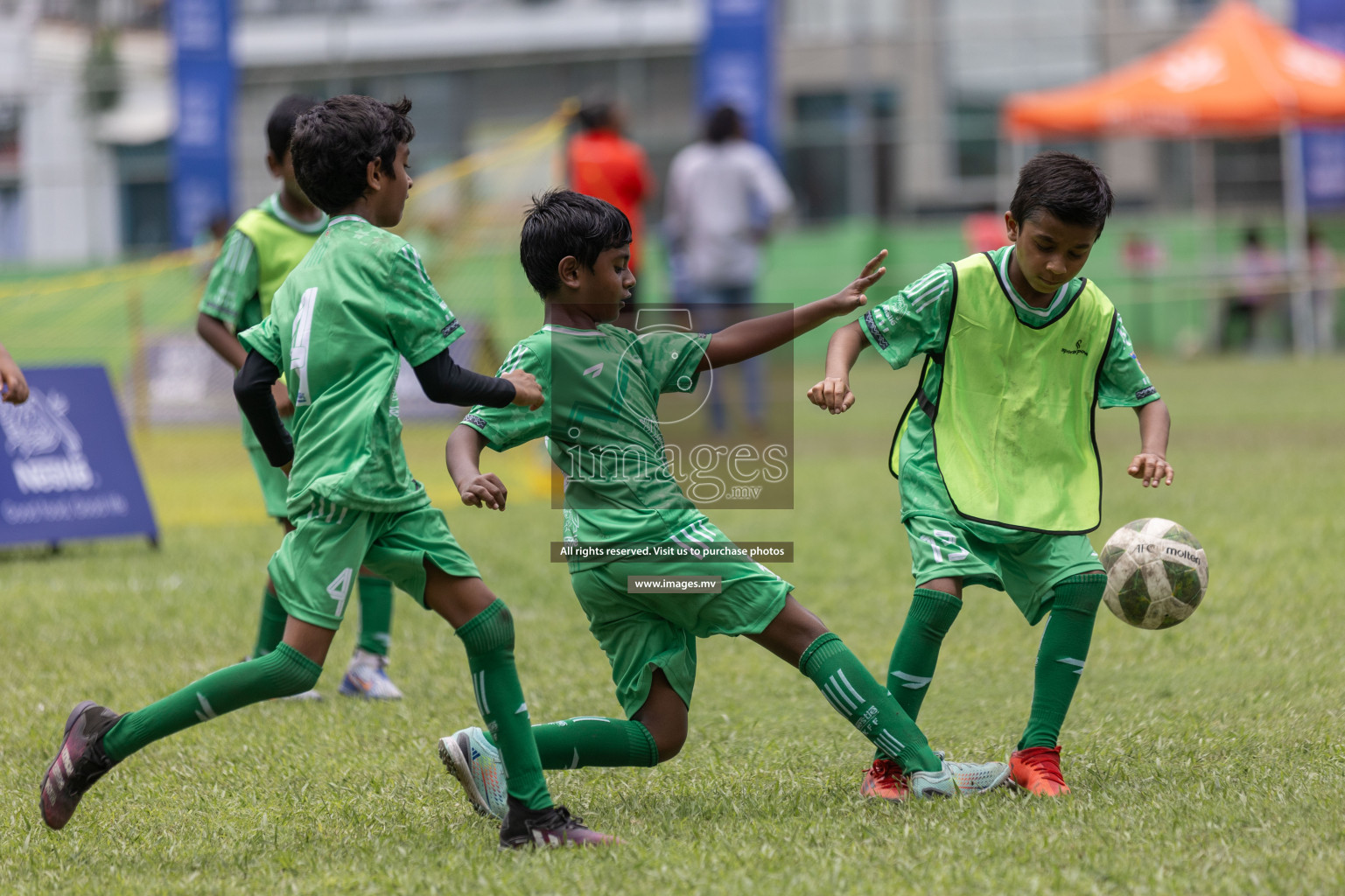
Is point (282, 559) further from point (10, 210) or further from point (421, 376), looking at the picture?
point (10, 210)

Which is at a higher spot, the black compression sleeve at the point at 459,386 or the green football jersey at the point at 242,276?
the green football jersey at the point at 242,276

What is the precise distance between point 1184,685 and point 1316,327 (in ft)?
64.8

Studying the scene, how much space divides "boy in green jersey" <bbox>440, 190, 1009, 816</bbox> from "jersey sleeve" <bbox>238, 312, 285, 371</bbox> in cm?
48

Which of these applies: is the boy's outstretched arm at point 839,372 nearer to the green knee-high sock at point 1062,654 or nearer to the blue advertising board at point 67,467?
the green knee-high sock at point 1062,654

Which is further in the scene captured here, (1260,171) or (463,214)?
(1260,171)

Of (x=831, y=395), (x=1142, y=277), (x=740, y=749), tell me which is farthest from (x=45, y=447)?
(x=1142, y=277)

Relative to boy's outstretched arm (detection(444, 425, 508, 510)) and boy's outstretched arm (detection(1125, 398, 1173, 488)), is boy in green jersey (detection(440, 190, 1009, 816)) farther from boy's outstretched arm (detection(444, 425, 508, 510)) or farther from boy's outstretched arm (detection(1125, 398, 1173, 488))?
boy's outstretched arm (detection(1125, 398, 1173, 488))

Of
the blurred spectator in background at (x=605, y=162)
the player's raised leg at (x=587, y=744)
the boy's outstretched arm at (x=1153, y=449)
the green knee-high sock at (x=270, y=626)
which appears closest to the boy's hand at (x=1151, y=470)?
the boy's outstretched arm at (x=1153, y=449)

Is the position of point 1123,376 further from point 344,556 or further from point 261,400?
point 261,400

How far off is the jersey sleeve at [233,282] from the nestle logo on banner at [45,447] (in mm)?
4123

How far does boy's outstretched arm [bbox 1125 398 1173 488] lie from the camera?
147 inches

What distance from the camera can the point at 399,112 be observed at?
370cm

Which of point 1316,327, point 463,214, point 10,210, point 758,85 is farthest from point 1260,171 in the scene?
point 10,210

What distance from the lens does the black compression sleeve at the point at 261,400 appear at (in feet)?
11.8
